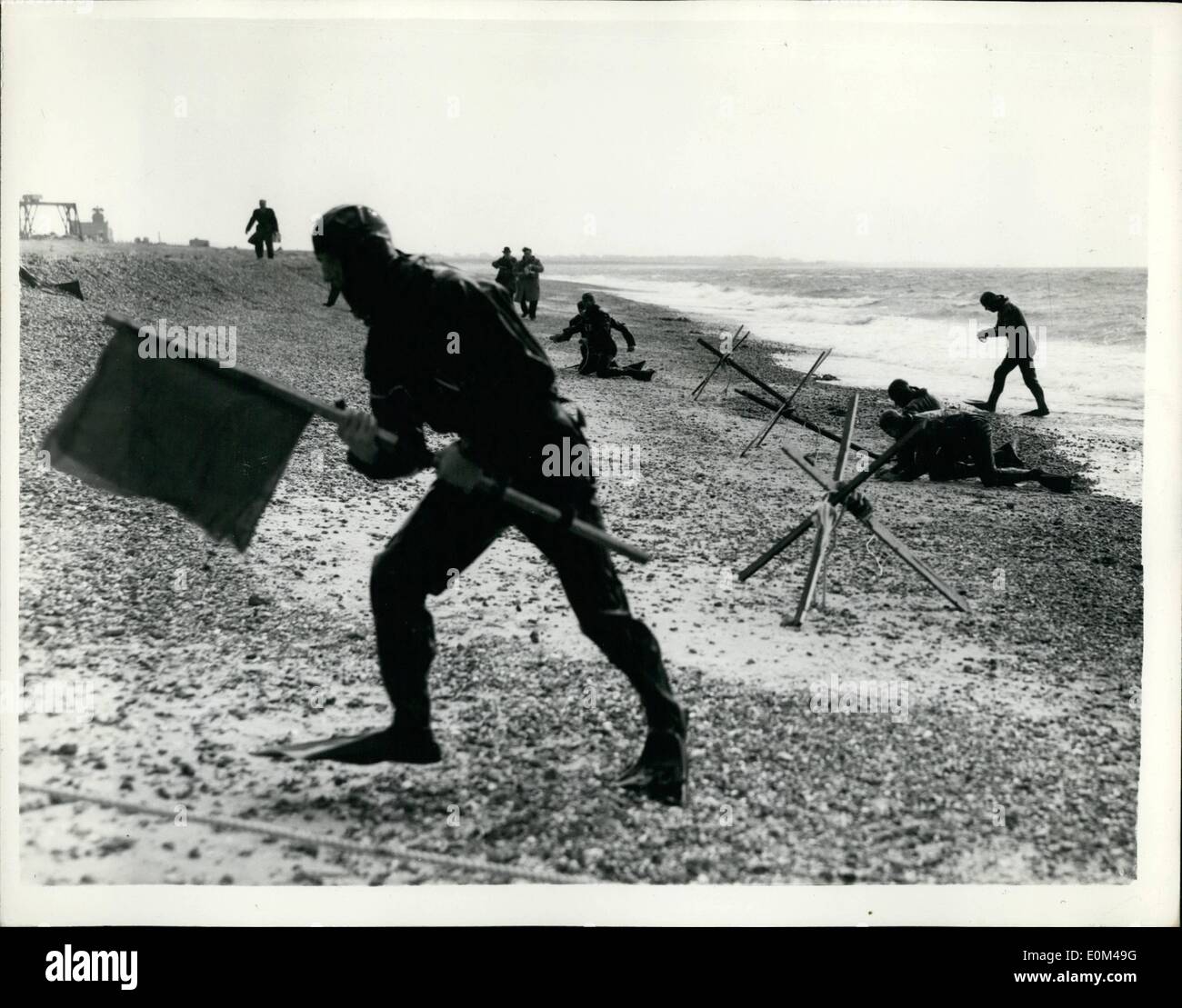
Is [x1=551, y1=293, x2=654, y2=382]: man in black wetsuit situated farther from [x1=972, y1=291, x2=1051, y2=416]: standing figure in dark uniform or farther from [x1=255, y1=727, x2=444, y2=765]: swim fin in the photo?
[x1=255, y1=727, x2=444, y2=765]: swim fin

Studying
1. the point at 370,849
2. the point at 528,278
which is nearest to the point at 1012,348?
the point at 528,278

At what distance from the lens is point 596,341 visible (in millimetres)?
13352

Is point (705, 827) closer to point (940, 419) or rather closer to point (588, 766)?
point (588, 766)

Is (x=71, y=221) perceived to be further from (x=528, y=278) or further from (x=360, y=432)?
(x=528, y=278)

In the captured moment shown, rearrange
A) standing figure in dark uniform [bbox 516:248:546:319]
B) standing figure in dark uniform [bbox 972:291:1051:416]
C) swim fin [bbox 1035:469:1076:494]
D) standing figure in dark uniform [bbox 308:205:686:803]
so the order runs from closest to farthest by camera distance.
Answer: standing figure in dark uniform [bbox 308:205:686:803], swim fin [bbox 1035:469:1076:494], standing figure in dark uniform [bbox 972:291:1051:416], standing figure in dark uniform [bbox 516:248:546:319]

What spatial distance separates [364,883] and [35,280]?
6.87 metres

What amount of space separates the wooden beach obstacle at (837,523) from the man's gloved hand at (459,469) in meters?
2.88

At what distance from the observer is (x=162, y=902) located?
15.7 ft

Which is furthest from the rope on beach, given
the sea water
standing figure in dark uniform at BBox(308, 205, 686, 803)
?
the sea water

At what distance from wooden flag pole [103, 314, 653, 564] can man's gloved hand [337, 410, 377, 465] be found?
2 cm

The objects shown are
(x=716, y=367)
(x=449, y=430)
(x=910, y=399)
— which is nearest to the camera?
(x=449, y=430)

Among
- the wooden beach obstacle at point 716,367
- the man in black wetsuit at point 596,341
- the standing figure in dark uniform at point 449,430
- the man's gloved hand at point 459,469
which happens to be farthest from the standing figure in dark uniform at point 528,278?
the man's gloved hand at point 459,469

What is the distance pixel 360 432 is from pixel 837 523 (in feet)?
11.8

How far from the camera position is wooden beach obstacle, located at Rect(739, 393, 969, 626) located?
21.4 feet
